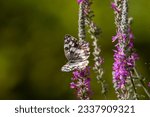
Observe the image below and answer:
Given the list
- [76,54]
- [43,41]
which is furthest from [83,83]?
[43,41]

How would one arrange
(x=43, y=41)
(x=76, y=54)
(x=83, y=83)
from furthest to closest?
1. (x=43, y=41)
2. (x=76, y=54)
3. (x=83, y=83)

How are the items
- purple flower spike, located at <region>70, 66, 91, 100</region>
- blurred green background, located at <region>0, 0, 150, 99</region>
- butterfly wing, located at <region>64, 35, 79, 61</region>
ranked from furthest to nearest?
blurred green background, located at <region>0, 0, 150, 99</region> → butterfly wing, located at <region>64, 35, 79, 61</region> → purple flower spike, located at <region>70, 66, 91, 100</region>

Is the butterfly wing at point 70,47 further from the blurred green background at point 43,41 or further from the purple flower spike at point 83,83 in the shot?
the blurred green background at point 43,41

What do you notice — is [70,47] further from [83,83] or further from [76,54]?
[83,83]

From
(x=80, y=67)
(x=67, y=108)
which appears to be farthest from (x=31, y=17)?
(x=80, y=67)

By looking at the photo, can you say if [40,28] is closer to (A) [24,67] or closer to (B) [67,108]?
(A) [24,67]

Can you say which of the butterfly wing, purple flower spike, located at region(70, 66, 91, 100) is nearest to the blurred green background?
the butterfly wing

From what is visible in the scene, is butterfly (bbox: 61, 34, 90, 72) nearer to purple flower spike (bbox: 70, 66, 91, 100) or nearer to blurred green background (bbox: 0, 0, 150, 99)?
purple flower spike (bbox: 70, 66, 91, 100)
